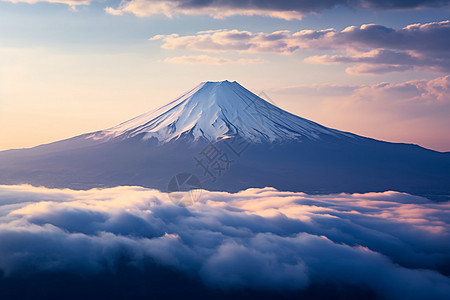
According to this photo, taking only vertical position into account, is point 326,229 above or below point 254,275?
above

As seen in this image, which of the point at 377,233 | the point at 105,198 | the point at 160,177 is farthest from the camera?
the point at 160,177

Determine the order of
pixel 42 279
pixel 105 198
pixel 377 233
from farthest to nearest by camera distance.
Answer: pixel 105 198 < pixel 377 233 < pixel 42 279

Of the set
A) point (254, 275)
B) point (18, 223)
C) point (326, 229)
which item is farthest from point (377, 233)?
point (18, 223)

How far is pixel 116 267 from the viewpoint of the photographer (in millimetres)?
149250

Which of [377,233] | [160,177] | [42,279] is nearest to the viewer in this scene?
[42,279]

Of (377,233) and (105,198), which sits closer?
(377,233)

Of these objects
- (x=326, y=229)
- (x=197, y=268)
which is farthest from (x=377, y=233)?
(x=197, y=268)

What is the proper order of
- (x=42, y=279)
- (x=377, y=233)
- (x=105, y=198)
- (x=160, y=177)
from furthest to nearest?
(x=160, y=177) < (x=105, y=198) < (x=377, y=233) < (x=42, y=279)

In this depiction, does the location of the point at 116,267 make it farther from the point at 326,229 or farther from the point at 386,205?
the point at 386,205

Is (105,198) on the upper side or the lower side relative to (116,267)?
upper

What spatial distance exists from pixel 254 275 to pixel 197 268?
47.9 ft

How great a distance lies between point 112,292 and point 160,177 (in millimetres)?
65259

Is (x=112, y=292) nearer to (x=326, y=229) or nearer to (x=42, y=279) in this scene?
(x=42, y=279)

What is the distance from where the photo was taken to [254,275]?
149250 millimetres
